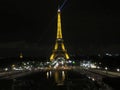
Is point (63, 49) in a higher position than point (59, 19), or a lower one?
lower

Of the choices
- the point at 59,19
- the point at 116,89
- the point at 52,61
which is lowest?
the point at 116,89

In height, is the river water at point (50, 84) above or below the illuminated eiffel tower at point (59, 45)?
below

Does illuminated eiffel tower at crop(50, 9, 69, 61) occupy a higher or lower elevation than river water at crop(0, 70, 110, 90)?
higher

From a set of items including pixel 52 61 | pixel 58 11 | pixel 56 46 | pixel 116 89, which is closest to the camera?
pixel 116 89

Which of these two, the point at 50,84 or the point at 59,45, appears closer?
the point at 50,84

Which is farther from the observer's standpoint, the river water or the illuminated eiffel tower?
the illuminated eiffel tower

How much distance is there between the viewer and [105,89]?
3247cm

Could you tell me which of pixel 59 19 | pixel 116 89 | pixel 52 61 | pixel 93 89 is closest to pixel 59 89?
pixel 93 89

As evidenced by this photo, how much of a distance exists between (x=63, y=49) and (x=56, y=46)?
3.31 m

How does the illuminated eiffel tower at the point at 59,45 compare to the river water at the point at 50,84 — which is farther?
the illuminated eiffel tower at the point at 59,45

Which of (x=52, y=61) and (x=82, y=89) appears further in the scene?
(x=52, y=61)

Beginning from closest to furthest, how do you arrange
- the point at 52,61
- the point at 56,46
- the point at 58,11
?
the point at 58,11 < the point at 56,46 < the point at 52,61

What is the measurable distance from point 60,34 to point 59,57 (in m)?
26.2

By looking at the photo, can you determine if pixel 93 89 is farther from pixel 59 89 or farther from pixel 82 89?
pixel 59 89
